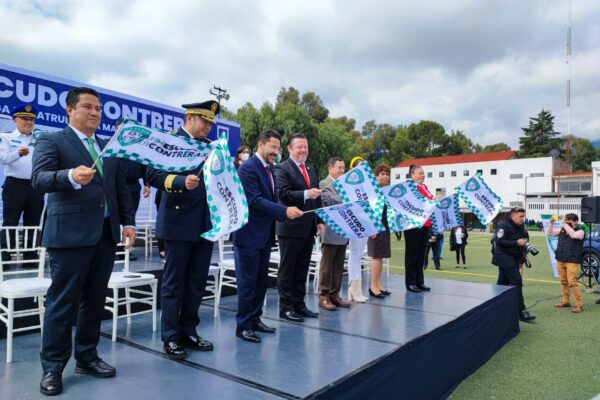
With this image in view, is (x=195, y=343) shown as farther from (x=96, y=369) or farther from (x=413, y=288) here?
(x=413, y=288)

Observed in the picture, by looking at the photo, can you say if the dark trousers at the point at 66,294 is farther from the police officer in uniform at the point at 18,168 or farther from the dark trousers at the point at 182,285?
the police officer in uniform at the point at 18,168

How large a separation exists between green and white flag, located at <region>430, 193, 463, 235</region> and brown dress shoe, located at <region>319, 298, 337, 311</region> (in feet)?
7.30

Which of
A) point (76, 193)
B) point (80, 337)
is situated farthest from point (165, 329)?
point (76, 193)

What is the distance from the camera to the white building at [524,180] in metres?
43.2

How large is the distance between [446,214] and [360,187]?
7.60 ft

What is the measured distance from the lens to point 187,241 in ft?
9.86

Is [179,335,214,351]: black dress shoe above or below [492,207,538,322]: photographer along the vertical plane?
below

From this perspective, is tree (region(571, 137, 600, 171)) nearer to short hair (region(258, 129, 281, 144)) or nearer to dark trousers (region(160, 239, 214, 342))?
short hair (region(258, 129, 281, 144))

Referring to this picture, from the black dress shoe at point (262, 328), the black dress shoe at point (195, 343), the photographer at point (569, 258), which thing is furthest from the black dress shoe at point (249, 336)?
the photographer at point (569, 258)

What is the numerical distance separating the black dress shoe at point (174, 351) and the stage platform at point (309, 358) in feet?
0.16

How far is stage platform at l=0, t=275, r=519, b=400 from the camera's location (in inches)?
96.3

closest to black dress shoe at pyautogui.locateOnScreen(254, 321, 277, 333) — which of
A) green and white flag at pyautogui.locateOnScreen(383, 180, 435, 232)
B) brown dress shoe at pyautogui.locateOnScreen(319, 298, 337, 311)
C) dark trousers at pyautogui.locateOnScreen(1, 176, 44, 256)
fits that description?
brown dress shoe at pyautogui.locateOnScreen(319, 298, 337, 311)

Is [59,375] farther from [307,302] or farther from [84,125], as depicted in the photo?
[307,302]

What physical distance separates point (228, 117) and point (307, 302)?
20263 millimetres
